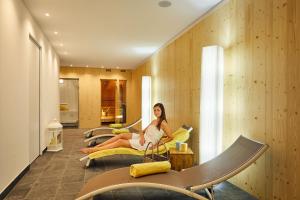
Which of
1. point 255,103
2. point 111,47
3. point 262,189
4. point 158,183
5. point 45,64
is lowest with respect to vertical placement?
point 262,189

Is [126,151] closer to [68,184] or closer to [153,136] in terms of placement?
[153,136]

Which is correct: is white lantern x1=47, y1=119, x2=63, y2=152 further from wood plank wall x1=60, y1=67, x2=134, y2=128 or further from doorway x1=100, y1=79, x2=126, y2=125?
doorway x1=100, y1=79, x2=126, y2=125

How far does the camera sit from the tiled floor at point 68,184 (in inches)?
116

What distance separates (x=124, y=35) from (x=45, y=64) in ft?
6.85

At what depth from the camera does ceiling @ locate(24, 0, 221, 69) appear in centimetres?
384

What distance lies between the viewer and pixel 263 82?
2.80m

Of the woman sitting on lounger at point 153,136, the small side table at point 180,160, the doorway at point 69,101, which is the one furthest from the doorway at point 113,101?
the small side table at point 180,160

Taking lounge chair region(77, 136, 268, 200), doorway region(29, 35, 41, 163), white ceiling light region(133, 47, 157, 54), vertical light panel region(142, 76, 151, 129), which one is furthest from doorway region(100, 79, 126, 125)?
lounge chair region(77, 136, 268, 200)

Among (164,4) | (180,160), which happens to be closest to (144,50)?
(164,4)

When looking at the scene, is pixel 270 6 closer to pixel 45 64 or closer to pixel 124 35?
pixel 124 35

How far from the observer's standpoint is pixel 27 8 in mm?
4016

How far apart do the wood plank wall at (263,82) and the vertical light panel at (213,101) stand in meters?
0.15

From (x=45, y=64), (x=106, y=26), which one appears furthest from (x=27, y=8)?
(x=45, y=64)

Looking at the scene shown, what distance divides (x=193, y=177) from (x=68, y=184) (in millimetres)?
1825
